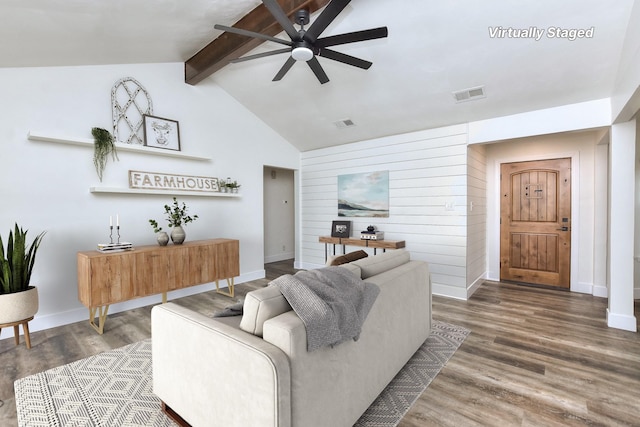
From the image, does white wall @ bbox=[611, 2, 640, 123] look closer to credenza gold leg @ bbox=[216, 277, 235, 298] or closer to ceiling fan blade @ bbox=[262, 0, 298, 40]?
ceiling fan blade @ bbox=[262, 0, 298, 40]

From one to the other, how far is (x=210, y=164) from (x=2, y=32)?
247 cm

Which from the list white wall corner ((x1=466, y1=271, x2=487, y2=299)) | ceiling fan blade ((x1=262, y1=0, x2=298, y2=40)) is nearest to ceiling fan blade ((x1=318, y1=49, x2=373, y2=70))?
ceiling fan blade ((x1=262, y1=0, x2=298, y2=40))

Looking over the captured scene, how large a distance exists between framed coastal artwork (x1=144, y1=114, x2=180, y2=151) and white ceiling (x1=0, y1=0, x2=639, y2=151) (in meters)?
0.74

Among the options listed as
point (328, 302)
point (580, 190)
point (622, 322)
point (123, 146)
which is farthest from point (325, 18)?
point (580, 190)

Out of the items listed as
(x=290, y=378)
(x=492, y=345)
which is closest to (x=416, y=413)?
(x=290, y=378)

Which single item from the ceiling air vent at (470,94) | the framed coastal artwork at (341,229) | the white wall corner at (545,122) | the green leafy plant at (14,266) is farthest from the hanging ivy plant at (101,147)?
the white wall corner at (545,122)

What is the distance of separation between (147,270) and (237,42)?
271 centimetres

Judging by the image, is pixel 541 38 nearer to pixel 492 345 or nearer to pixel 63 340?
pixel 492 345

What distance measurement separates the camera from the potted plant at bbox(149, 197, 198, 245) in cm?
377

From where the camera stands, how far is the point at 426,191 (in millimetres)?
4438

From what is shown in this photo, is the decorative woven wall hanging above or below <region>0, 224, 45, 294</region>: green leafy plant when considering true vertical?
above

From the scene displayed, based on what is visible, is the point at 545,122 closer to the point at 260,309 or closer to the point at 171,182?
the point at 260,309

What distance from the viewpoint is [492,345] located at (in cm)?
270

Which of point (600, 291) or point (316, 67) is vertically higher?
point (316, 67)
